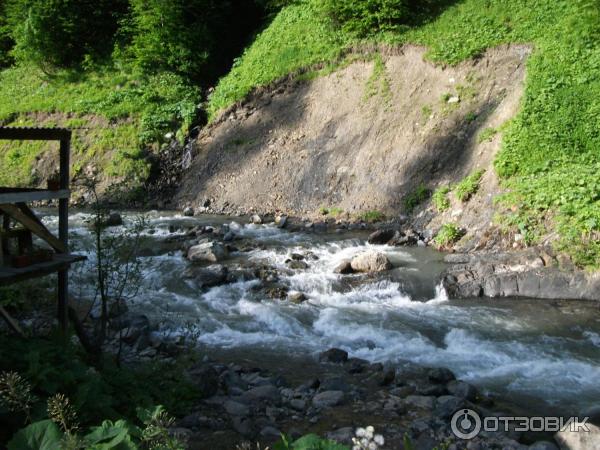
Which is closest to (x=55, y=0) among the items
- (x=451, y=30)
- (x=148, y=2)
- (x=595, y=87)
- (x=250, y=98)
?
(x=148, y=2)

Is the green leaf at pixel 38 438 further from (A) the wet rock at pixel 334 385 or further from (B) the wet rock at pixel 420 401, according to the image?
(B) the wet rock at pixel 420 401

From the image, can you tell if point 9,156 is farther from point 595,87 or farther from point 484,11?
point 595,87

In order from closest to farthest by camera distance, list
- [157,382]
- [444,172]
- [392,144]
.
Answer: [157,382] → [444,172] → [392,144]

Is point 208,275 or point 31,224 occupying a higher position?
point 31,224

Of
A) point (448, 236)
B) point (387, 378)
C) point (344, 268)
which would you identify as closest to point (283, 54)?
point (448, 236)

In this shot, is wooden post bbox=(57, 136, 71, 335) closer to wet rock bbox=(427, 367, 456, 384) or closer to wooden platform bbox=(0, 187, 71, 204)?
wooden platform bbox=(0, 187, 71, 204)

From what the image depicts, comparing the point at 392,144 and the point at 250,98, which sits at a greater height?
the point at 250,98

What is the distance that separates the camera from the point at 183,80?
27609mm

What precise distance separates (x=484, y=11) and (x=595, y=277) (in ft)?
48.0

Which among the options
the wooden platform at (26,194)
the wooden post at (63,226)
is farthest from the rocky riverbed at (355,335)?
the wooden platform at (26,194)

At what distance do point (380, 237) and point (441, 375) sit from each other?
313 inches

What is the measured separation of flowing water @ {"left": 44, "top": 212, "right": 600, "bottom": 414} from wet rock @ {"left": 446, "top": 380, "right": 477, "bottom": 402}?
0.51 meters

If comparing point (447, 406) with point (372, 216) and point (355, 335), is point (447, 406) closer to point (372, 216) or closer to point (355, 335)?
point (355, 335)

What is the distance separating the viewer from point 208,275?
1231cm
